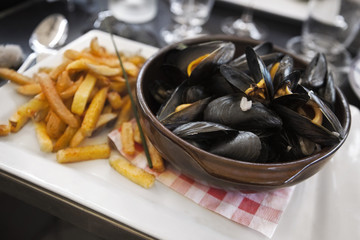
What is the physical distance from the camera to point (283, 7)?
6.75ft

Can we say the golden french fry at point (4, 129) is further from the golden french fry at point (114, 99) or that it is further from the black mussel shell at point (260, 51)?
the black mussel shell at point (260, 51)

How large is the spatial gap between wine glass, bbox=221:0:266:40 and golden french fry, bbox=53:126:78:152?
4.05 feet

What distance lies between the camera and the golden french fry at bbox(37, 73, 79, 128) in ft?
2.98

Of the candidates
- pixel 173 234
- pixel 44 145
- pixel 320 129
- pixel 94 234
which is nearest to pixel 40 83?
pixel 44 145

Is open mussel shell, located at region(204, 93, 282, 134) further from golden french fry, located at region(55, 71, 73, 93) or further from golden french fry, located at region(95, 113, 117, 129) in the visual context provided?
golden french fry, located at region(55, 71, 73, 93)

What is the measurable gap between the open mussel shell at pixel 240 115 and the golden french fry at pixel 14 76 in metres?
0.57

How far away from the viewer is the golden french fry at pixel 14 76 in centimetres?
98

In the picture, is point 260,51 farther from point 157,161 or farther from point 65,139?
point 65,139

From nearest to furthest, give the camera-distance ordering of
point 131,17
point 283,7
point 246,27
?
1. point 131,17
2. point 246,27
3. point 283,7

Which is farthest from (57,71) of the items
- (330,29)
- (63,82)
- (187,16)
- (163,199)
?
(330,29)

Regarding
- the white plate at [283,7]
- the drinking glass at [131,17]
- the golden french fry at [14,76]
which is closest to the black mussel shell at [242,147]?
the golden french fry at [14,76]

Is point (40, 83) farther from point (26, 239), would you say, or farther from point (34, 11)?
point (34, 11)

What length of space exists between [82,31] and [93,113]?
80 centimetres

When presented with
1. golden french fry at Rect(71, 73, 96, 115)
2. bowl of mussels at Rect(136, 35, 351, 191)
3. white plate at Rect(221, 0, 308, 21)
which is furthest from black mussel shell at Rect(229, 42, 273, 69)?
white plate at Rect(221, 0, 308, 21)
